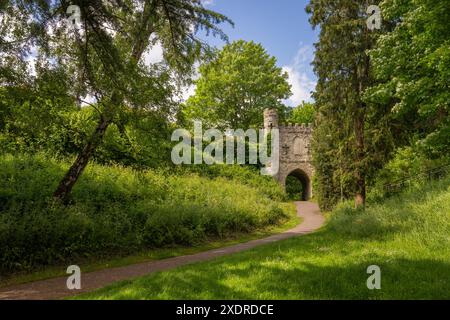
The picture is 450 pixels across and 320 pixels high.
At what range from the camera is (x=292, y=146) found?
37.5 meters

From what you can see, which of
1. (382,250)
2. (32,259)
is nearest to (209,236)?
(32,259)

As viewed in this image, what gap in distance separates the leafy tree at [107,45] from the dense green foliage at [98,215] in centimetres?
123

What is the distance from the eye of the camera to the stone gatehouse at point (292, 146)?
121 ft

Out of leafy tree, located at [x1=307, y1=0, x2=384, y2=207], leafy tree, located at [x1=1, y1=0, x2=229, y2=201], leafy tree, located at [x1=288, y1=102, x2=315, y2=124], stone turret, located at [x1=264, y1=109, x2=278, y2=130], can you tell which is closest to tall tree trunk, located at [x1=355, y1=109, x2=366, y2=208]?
leafy tree, located at [x1=307, y1=0, x2=384, y2=207]

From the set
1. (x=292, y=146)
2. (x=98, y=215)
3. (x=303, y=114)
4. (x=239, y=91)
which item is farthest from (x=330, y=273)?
(x=303, y=114)

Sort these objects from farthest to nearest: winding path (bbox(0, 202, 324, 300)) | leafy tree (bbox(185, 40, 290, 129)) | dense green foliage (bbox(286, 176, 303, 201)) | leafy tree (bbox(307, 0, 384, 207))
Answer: dense green foliage (bbox(286, 176, 303, 201))
leafy tree (bbox(185, 40, 290, 129))
leafy tree (bbox(307, 0, 384, 207))
winding path (bbox(0, 202, 324, 300))

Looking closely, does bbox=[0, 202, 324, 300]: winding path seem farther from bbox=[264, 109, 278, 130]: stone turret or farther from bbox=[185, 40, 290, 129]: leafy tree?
bbox=[185, 40, 290, 129]: leafy tree

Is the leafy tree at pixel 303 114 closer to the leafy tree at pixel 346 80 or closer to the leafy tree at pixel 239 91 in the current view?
the leafy tree at pixel 239 91

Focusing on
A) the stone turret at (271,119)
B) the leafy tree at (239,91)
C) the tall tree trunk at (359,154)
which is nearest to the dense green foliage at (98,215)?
the tall tree trunk at (359,154)

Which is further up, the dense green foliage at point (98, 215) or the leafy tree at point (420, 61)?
the leafy tree at point (420, 61)

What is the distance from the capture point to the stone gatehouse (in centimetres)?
3700

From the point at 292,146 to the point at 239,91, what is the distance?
904 cm

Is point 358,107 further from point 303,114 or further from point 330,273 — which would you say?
point 303,114

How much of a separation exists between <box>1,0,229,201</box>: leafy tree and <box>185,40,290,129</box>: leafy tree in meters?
A: 28.7
